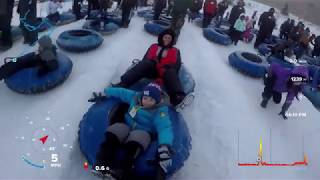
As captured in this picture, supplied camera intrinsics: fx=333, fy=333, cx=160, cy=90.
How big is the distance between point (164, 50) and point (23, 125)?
2729 millimetres

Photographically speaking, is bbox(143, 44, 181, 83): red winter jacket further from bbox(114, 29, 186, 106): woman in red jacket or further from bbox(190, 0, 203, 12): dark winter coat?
bbox(190, 0, 203, 12): dark winter coat

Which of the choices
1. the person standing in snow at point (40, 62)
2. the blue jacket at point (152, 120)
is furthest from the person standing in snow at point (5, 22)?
the blue jacket at point (152, 120)

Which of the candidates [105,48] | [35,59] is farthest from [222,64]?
[35,59]

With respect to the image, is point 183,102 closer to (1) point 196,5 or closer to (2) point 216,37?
(2) point 216,37

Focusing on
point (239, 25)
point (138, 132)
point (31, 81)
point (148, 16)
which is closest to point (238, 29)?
point (239, 25)

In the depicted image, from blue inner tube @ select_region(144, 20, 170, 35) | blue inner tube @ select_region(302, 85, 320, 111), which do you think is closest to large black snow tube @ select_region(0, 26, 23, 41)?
blue inner tube @ select_region(144, 20, 170, 35)

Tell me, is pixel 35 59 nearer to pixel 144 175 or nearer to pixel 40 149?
pixel 40 149

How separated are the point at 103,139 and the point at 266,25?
9520 mm

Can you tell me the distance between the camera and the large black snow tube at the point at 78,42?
8102 millimetres

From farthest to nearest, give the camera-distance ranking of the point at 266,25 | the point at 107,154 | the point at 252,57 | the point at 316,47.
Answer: the point at 316,47
the point at 266,25
the point at 252,57
the point at 107,154

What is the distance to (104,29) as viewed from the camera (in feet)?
32.6

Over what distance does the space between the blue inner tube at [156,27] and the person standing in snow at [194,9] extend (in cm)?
204

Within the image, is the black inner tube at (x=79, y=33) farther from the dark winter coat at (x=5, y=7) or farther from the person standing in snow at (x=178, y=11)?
the person standing in snow at (x=178, y=11)

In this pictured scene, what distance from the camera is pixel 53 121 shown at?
18.4ft
